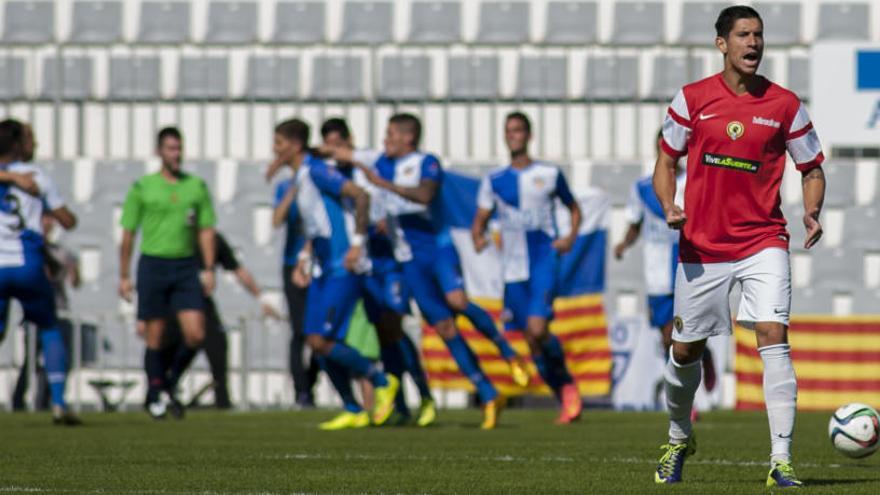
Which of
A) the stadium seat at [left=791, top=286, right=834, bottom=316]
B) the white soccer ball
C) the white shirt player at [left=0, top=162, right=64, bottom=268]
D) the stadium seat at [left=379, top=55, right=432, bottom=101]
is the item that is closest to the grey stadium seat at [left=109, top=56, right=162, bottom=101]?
the stadium seat at [left=379, top=55, right=432, bottom=101]

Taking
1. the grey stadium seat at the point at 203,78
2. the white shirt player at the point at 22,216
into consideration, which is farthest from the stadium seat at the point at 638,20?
the white shirt player at the point at 22,216

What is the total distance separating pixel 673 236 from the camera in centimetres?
1437

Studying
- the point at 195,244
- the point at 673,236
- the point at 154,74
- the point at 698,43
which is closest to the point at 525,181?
the point at 673,236

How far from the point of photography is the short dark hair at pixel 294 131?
13.6 meters

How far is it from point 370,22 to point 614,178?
3294mm

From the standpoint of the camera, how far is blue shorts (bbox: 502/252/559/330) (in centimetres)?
1381

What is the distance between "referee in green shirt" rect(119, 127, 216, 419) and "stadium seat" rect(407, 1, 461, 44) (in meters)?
5.56

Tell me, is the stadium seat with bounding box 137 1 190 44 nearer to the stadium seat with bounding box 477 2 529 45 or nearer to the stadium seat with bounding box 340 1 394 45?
the stadium seat with bounding box 340 1 394 45

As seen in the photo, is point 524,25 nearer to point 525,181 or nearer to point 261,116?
point 261,116

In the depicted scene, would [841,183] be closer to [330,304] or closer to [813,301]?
[813,301]

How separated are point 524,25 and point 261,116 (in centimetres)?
305

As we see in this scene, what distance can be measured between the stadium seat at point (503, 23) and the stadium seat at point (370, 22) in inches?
39.5

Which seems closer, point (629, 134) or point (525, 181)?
point (525, 181)

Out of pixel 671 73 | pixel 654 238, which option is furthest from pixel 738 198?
pixel 671 73
